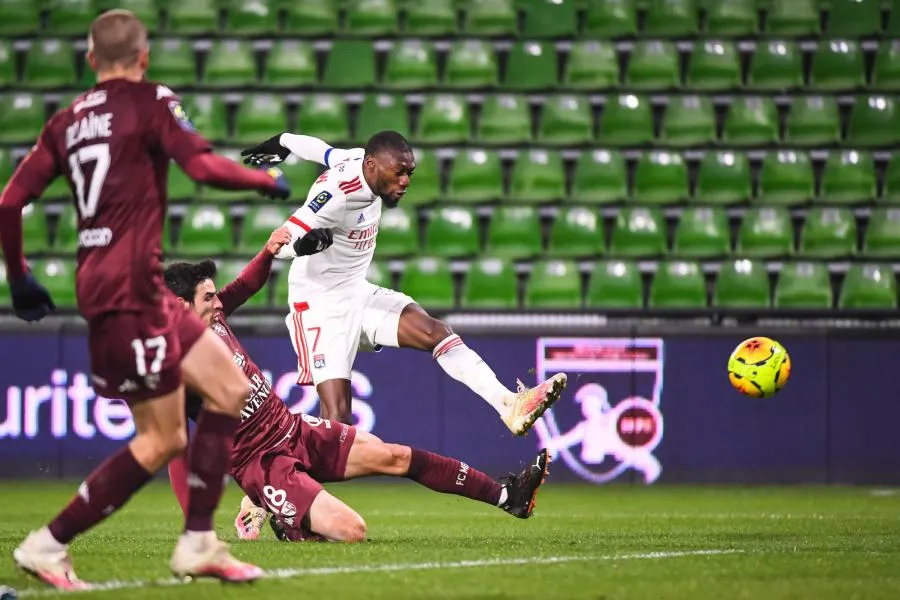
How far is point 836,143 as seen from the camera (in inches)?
583

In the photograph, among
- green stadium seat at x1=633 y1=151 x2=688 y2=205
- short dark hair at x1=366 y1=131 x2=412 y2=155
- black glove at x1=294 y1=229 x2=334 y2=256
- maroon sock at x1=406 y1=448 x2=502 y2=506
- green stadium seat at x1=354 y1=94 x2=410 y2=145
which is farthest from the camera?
green stadium seat at x1=354 y1=94 x2=410 y2=145

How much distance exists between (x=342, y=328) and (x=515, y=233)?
5.40 metres

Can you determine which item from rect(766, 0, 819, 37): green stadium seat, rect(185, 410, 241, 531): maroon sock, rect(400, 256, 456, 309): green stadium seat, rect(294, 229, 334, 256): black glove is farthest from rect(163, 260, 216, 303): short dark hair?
rect(766, 0, 819, 37): green stadium seat

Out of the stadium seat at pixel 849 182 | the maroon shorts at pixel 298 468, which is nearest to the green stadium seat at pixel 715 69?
the stadium seat at pixel 849 182

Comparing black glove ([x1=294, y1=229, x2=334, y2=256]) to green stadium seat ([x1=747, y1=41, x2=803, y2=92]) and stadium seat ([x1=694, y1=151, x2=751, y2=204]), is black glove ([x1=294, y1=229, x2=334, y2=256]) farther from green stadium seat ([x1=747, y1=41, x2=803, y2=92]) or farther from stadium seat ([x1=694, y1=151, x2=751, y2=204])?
green stadium seat ([x1=747, y1=41, x2=803, y2=92])

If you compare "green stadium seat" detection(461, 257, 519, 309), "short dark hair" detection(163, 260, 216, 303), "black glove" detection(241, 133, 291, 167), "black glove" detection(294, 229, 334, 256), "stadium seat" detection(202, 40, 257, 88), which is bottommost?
"short dark hair" detection(163, 260, 216, 303)

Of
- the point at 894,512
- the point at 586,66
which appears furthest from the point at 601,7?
the point at 894,512

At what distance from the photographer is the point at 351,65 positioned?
15141 mm

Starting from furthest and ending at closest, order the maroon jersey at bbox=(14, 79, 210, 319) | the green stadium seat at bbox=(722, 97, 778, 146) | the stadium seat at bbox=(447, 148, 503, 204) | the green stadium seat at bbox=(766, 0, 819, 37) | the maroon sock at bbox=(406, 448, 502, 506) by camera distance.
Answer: the green stadium seat at bbox=(766, 0, 819, 37)
the green stadium seat at bbox=(722, 97, 778, 146)
the stadium seat at bbox=(447, 148, 503, 204)
the maroon sock at bbox=(406, 448, 502, 506)
the maroon jersey at bbox=(14, 79, 210, 319)

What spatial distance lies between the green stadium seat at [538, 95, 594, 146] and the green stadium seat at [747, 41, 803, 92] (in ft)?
5.85

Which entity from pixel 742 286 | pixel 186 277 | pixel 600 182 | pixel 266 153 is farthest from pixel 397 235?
pixel 186 277

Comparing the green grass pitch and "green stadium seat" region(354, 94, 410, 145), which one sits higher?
"green stadium seat" region(354, 94, 410, 145)

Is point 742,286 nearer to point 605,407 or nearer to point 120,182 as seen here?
point 605,407

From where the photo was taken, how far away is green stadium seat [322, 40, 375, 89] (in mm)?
15094
